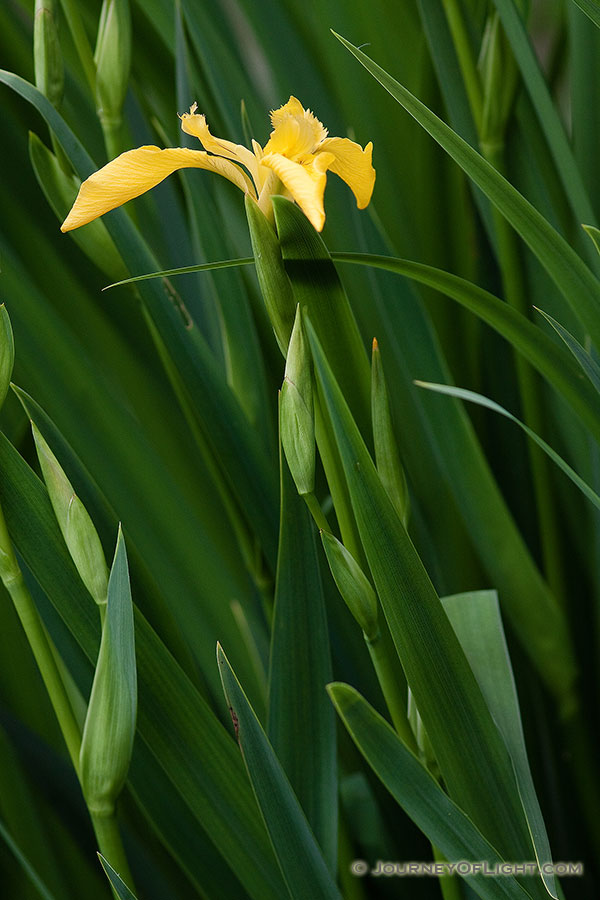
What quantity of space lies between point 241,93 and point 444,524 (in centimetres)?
40

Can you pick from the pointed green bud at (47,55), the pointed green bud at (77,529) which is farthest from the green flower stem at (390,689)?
the pointed green bud at (47,55)

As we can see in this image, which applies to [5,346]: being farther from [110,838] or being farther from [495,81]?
[495,81]

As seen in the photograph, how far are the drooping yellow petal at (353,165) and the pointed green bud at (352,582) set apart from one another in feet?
0.48

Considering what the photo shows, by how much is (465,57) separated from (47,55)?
293 mm

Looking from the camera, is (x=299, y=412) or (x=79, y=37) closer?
(x=299, y=412)

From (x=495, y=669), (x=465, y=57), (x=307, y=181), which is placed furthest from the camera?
(x=465, y=57)

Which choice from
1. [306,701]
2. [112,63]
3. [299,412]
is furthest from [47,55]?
[306,701]

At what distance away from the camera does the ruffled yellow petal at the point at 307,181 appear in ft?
0.84

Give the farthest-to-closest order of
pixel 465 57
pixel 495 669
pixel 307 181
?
pixel 465 57 < pixel 495 669 < pixel 307 181

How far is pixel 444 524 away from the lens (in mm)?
593

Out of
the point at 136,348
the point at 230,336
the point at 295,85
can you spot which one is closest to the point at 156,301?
the point at 230,336

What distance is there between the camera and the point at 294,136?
36 cm

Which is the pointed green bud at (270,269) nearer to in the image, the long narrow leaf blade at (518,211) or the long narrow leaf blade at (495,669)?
the long narrow leaf blade at (518,211)

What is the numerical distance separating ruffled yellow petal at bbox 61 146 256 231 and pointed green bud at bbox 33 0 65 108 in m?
0.16
